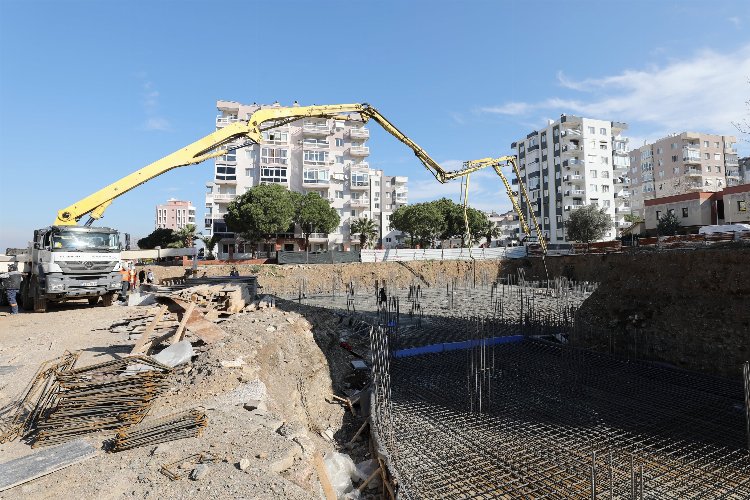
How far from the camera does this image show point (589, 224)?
4106cm

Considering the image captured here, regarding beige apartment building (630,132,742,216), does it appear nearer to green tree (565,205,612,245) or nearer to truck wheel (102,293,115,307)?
green tree (565,205,612,245)

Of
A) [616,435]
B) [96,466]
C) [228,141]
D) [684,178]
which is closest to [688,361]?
[616,435]

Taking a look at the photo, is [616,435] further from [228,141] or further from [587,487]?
[228,141]

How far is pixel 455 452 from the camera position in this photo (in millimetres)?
5883

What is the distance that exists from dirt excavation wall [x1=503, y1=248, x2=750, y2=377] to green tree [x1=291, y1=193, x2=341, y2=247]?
29.4m

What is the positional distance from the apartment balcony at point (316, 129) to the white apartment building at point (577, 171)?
29258 mm

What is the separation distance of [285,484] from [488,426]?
12.2 feet

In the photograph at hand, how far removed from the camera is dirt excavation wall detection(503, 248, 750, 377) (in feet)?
30.1

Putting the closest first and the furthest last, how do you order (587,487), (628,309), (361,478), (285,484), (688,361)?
(285,484), (587,487), (361,478), (688,361), (628,309)

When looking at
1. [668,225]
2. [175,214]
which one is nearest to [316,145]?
[668,225]

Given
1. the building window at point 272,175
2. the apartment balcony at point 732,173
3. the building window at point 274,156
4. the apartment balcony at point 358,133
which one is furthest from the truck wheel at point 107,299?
the apartment balcony at point 732,173

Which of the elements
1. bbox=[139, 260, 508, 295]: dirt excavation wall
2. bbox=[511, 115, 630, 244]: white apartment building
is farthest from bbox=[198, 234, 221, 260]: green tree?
bbox=[511, 115, 630, 244]: white apartment building

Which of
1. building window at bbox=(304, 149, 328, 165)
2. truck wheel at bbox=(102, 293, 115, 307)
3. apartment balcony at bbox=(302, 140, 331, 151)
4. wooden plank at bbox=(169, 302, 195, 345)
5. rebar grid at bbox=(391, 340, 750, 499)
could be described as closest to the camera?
rebar grid at bbox=(391, 340, 750, 499)

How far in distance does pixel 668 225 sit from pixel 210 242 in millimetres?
44378
